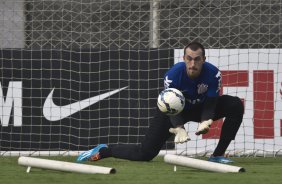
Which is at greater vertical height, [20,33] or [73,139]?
[20,33]

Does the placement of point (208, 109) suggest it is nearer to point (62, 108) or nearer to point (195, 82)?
point (195, 82)

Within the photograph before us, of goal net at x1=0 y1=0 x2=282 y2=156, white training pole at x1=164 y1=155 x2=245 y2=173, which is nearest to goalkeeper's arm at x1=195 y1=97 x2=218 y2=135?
white training pole at x1=164 y1=155 x2=245 y2=173

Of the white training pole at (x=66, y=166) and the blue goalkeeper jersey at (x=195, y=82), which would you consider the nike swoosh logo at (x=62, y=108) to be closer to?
the blue goalkeeper jersey at (x=195, y=82)

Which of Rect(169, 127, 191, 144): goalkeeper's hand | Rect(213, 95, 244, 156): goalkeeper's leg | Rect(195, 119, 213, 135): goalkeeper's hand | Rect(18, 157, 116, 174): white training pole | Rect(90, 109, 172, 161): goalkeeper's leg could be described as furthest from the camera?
Rect(213, 95, 244, 156): goalkeeper's leg

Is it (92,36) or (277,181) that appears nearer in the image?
(277,181)

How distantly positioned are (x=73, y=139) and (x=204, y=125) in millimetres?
3634

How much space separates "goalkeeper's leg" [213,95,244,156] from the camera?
10898 mm

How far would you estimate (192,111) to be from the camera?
10703mm

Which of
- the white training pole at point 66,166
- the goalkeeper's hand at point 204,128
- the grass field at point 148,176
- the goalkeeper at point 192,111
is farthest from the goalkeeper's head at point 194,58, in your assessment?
the white training pole at point 66,166

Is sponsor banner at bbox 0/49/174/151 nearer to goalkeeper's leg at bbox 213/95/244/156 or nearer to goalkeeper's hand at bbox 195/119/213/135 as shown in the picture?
goalkeeper's leg at bbox 213/95/244/156

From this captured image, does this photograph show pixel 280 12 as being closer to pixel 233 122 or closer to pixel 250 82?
pixel 250 82

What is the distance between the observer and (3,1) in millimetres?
13852

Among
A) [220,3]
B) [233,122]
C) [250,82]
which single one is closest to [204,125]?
[233,122]

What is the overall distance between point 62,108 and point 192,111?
302cm
